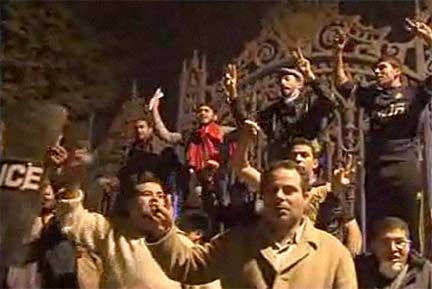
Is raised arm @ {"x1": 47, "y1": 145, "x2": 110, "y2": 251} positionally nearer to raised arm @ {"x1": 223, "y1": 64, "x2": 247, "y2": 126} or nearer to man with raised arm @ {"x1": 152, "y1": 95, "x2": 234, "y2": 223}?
man with raised arm @ {"x1": 152, "y1": 95, "x2": 234, "y2": 223}

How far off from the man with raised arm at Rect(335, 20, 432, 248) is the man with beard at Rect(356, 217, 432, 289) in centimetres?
2

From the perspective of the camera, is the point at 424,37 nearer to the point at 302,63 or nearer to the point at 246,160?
the point at 302,63

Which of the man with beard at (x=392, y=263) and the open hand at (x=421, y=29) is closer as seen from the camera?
the man with beard at (x=392, y=263)

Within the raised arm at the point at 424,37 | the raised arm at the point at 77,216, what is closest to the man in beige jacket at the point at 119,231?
the raised arm at the point at 77,216

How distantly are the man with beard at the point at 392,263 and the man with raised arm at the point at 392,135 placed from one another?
2cm

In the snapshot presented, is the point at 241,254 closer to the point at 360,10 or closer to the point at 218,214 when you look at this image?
the point at 218,214

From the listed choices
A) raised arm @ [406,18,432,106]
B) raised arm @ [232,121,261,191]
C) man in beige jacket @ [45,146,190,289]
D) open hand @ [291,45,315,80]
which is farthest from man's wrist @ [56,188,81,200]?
raised arm @ [406,18,432,106]

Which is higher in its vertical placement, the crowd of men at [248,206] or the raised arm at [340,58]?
the raised arm at [340,58]

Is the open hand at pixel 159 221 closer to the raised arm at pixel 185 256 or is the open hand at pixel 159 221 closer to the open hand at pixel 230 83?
the raised arm at pixel 185 256

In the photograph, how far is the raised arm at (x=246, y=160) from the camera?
2449 millimetres

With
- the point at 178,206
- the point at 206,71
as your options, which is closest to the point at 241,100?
the point at 206,71

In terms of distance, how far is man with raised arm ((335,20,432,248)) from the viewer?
2.47 metres

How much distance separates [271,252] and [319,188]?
17cm

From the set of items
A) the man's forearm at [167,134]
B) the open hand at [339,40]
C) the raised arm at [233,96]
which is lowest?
the man's forearm at [167,134]
